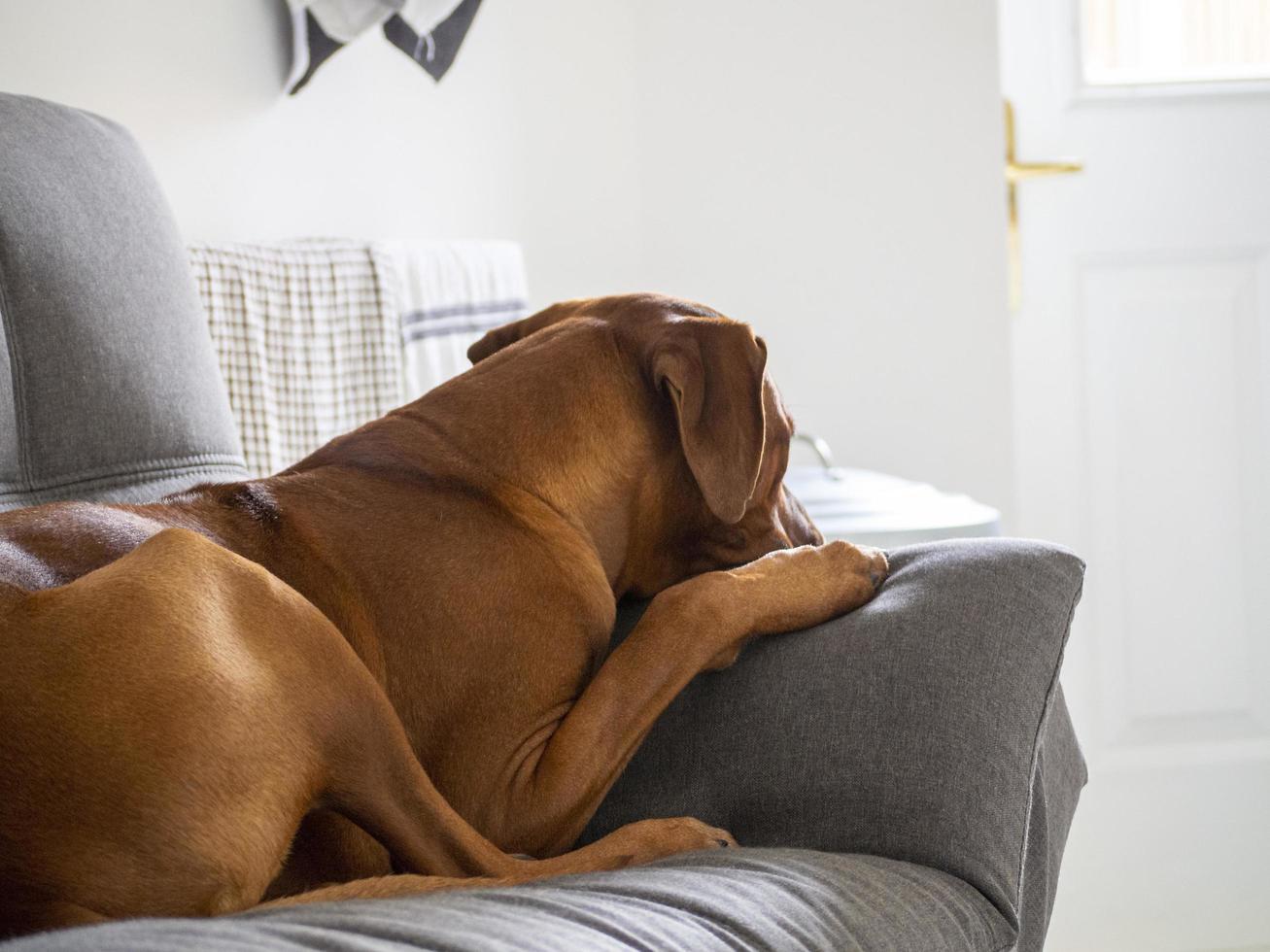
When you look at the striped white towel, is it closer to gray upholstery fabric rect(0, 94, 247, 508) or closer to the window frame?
gray upholstery fabric rect(0, 94, 247, 508)

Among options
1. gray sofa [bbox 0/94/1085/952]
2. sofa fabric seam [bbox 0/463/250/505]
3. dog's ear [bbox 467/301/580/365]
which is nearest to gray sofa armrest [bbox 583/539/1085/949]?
gray sofa [bbox 0/94/1085/952]

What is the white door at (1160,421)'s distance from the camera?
305 cm

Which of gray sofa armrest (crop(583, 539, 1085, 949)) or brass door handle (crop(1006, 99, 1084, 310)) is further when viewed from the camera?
brass door handle (crop(1006, 99, 1084, 310))

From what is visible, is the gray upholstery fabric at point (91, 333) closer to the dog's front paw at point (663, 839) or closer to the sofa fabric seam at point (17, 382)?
the sofa fabric seam at point (17, 382)

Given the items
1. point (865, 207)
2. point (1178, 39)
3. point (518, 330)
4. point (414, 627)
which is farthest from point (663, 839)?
point (1178, 39)

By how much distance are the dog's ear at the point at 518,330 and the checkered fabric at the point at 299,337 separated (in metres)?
0.50

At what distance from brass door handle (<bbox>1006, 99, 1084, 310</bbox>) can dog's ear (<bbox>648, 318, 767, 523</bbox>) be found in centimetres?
188

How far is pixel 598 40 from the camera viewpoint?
310 centimetres

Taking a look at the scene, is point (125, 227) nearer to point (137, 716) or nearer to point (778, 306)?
point (137, 716)

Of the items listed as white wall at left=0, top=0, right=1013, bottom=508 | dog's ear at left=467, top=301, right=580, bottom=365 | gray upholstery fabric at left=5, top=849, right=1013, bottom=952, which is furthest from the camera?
white wall at left=0, top=0, right=1013, bottom=508

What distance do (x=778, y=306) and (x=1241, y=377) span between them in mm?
1026

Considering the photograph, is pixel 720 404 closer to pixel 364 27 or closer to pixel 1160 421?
pixel 364 27

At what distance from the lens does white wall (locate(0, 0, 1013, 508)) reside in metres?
3.03

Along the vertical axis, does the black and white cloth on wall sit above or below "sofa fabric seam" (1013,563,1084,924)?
above
